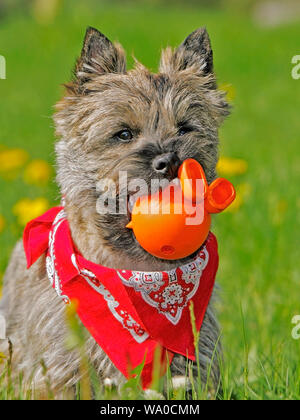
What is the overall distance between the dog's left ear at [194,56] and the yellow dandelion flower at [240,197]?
79.2 inches

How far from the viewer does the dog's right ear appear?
3.29 m

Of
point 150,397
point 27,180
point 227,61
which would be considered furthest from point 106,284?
point 227,61

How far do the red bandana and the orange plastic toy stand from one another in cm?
26

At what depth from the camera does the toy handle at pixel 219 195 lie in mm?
2818

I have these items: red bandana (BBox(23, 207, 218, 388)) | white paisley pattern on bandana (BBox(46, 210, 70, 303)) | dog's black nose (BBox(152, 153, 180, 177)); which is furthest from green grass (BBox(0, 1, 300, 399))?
dog's black nose (BBox(152, 153, 180, 177))

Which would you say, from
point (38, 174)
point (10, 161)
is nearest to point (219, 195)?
point (38, 174)

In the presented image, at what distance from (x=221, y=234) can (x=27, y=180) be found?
2012mm

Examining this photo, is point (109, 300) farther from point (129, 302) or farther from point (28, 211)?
point (28, 211)

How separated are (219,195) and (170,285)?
1.69ft

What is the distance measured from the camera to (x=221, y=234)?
5480mm

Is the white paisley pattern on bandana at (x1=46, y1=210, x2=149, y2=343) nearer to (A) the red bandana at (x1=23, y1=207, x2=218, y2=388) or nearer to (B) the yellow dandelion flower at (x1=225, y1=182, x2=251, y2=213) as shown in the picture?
(A) the red bandana at (x1=23, y1=207, x2=218, y2=388)

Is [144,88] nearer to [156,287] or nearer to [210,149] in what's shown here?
[210,149]

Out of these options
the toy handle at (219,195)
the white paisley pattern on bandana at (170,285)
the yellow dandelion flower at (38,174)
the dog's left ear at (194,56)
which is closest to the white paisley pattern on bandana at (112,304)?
the white paisley pattern on bandana at (170,285)

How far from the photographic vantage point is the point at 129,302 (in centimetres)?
306
